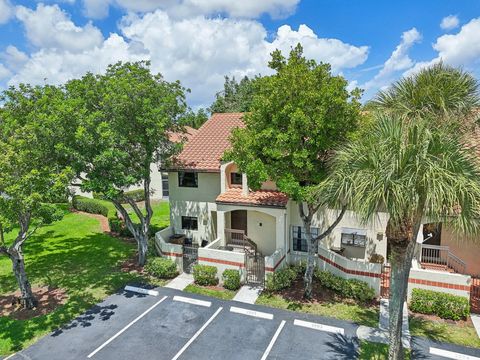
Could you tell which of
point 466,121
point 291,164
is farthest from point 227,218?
point 466,121

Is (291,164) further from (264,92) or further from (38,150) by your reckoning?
(38,150)

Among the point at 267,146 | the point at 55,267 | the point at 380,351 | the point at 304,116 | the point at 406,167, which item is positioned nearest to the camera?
the point at 406,167

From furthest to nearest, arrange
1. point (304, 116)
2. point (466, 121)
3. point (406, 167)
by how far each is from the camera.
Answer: point (304, 116) → point (466, 121) → point (406, 167)

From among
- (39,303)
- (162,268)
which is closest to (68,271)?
(39,303)

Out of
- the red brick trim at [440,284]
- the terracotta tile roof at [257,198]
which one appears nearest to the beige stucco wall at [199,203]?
the terracotta tile roof at [257,198]

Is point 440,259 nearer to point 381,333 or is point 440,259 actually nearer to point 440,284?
point 440,284

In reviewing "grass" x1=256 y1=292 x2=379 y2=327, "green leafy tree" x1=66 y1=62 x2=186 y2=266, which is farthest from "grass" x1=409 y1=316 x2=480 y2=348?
"green leafy tree" x1=66 y1=62 x2=186 y2=266
